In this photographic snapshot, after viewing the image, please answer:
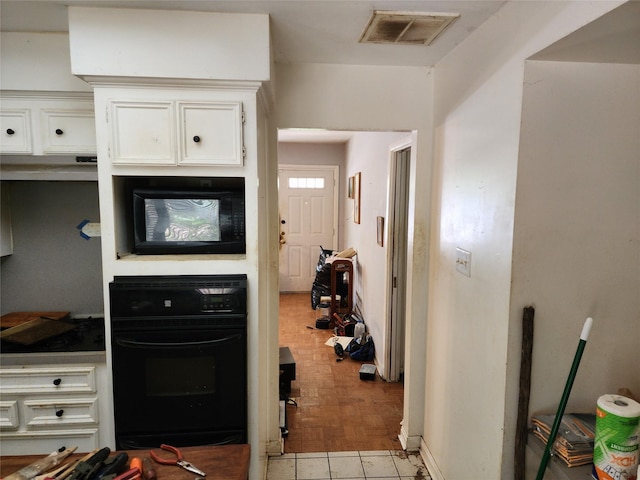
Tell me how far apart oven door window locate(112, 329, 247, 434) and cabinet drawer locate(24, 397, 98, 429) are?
0.27 metres

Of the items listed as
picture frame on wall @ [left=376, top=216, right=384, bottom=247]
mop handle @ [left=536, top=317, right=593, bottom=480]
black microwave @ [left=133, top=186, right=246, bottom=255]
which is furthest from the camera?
picture frame on wall @ [left=376, top=216, right=384, bottom=247]

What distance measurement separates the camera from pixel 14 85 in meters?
1.73

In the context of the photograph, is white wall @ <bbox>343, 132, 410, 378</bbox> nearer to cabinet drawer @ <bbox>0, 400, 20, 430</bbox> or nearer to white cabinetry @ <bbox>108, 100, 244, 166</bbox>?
white cabinetry @ <bbox>108, 100, 244, 166</bbox>

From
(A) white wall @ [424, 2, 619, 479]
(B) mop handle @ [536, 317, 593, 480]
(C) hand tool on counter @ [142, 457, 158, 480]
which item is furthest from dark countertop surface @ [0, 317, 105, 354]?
(B) mop handle @ [536, 317, 593, 480]

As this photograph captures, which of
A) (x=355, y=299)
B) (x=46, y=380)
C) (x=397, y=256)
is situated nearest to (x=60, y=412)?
(x=46, y=380)

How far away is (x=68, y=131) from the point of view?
184 cm

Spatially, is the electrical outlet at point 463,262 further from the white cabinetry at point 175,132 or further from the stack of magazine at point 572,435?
the white cabinetry at point 175,132

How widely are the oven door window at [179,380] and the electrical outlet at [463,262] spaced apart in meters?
1.07

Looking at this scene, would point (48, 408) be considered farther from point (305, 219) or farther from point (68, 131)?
point (305, 219)

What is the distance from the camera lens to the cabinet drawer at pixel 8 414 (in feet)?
5.65

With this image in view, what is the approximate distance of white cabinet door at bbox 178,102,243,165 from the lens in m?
1.57

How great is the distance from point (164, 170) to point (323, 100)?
3.34 feet

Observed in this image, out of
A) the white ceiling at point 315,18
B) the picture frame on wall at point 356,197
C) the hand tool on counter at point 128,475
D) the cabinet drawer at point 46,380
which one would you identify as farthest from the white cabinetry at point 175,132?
the picture frame on wall at point 356,197

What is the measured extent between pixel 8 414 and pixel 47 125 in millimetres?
1379
